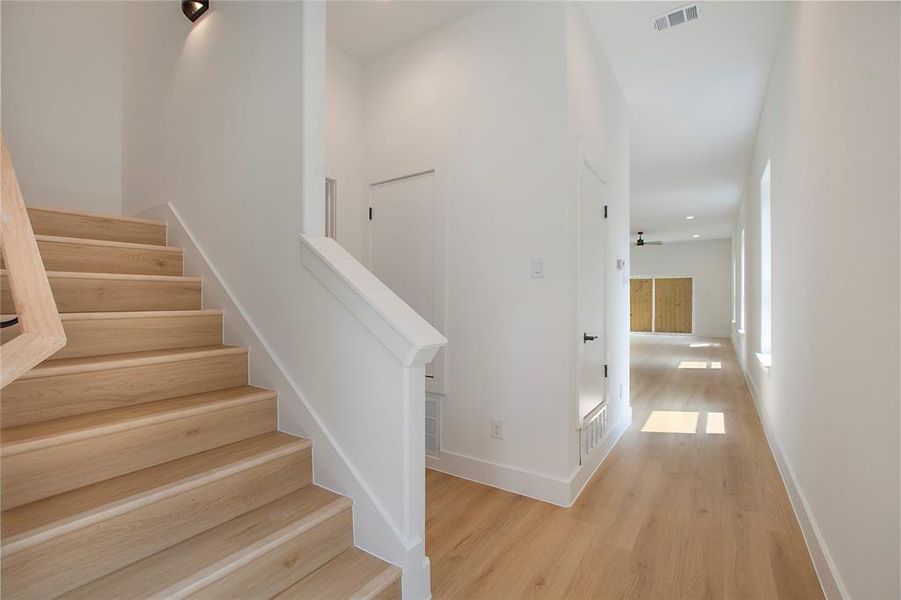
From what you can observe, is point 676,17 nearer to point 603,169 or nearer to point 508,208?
point 603,169

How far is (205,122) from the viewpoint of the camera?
2.44 meters

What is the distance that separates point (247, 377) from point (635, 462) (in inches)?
103

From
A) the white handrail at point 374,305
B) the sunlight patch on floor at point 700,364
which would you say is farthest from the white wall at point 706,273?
the white handrail at point 374,305

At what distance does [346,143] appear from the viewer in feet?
10.9

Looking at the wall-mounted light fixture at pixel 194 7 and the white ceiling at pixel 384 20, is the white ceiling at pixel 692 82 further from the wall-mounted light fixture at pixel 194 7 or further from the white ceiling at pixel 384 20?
the wall-mounted light fixture at pixel 194 7

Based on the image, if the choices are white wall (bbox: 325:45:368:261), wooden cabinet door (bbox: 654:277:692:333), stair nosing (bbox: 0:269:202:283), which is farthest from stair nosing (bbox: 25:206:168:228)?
wooden cabinet door (bbox: 654:277:692:333)

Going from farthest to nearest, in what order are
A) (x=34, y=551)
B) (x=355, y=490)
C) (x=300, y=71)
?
(x=300, y=71), (x=355, y=490), (x=34, y=551)

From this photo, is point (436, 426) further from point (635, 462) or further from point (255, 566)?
point (255, 566)

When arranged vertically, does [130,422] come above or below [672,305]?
below

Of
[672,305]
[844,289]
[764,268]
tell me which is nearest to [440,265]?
[844,289]

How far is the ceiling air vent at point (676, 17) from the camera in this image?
9.19 ft

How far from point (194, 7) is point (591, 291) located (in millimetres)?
2928

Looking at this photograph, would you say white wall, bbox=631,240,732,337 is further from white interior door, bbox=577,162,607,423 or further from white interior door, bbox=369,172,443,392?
white interior door, bbox=369,172,443,392

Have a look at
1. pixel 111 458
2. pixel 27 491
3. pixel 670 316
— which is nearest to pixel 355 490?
pixel 111 458
